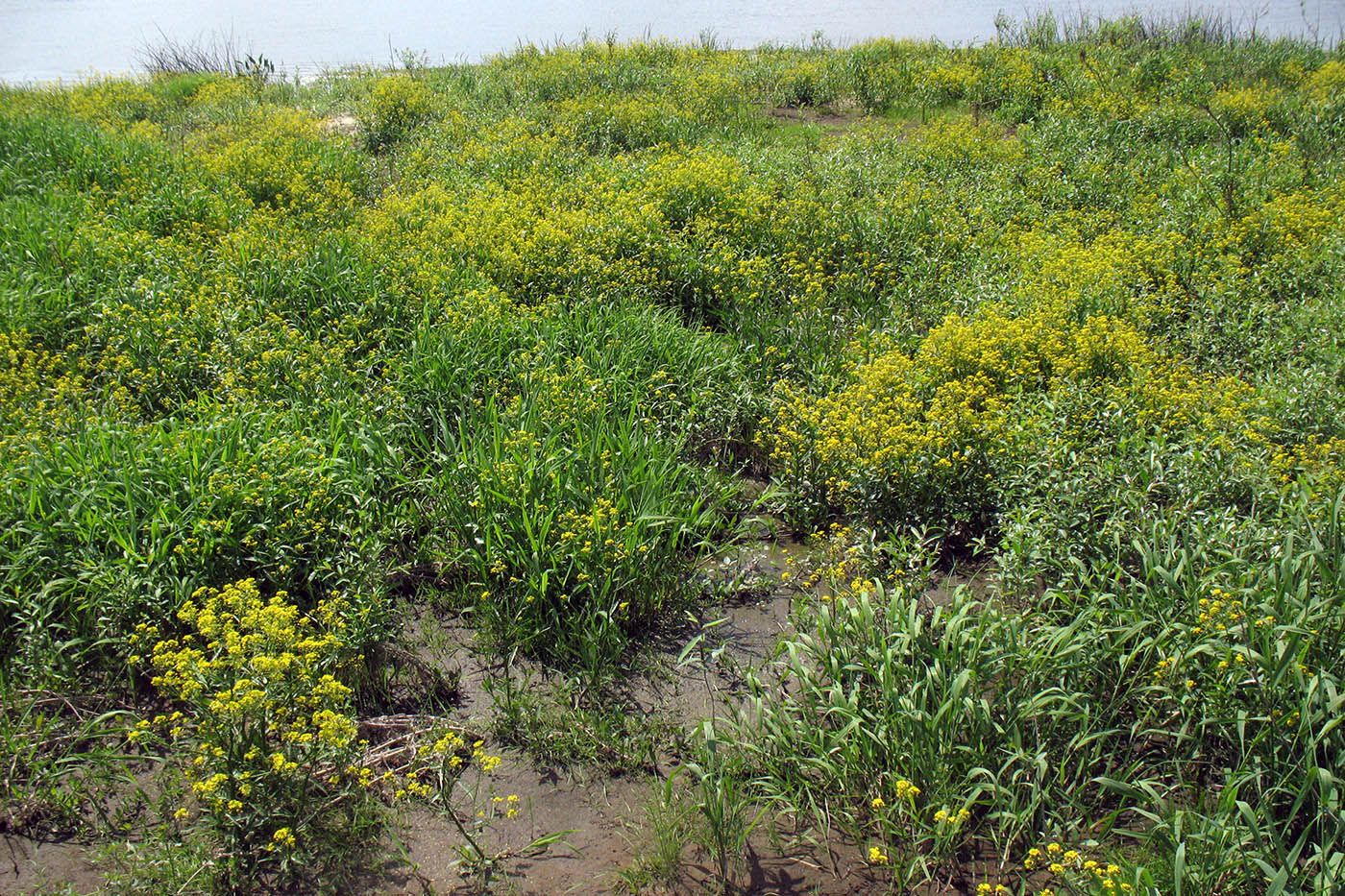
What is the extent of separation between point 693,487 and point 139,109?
8957 mm

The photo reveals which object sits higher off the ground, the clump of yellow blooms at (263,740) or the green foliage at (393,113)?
the green foliage at (393,113)

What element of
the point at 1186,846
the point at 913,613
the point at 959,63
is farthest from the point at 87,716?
the point at 959,63

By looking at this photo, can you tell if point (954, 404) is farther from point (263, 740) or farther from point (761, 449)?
point (263, 740)

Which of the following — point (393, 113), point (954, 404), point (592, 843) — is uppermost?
point (393, 113)

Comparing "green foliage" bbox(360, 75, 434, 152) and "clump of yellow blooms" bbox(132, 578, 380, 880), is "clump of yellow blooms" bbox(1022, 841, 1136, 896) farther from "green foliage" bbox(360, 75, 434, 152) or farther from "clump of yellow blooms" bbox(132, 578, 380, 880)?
"green foliage" bbox(360, 75, 434, 152)

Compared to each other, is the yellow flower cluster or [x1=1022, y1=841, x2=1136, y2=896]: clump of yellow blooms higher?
the yellow flower cluster

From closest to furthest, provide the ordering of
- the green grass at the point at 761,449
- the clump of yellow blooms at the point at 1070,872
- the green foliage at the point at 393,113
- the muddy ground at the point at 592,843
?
the clump of yellow blooms at the point at 1070,872, the muddy ground at the point at 592,843, the green grass at the point at 761,449, the green foliage at the point at 393,113

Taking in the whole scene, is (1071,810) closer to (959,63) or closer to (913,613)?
(913,613)

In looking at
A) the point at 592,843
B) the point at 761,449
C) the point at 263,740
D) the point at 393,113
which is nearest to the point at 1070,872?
the point at 592,843

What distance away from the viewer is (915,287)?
596cm

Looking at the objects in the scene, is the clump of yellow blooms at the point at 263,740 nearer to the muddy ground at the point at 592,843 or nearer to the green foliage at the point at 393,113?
the muddy ground at the point at 592,843

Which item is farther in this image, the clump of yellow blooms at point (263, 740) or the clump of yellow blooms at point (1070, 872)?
the clump of yellow blooms at point (263, 740)

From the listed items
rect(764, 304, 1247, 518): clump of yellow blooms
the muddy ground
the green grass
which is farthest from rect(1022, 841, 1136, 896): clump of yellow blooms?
rect(764, 304, 1247, 518): clump of yellow blooms

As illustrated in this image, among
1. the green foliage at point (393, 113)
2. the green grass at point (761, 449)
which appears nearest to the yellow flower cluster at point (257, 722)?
the green grass at point (761, 449)
